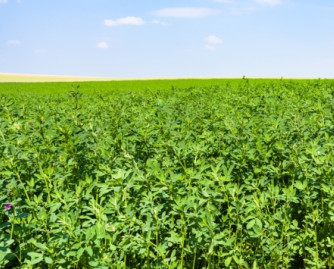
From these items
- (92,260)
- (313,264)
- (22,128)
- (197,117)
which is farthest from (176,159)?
(197,117)

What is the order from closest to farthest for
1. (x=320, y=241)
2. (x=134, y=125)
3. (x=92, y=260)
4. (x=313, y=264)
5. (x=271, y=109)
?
(x=92, y=260) < (x=313, y=264) < (x=320, y=241) < (x=134, y=125) < (x=271, y=109)

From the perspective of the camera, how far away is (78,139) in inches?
174

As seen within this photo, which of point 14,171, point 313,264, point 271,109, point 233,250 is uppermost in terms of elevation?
point 271,109

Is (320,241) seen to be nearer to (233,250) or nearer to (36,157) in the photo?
(233,250)

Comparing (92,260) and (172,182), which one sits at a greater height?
(172,182)

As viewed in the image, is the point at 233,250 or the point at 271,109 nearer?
the point at 233,250

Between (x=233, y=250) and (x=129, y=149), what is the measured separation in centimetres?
163

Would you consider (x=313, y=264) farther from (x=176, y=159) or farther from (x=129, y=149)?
(x=129, y=149)

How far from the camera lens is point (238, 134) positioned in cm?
488

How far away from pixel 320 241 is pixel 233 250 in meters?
1.18

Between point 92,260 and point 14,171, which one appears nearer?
point 92,260

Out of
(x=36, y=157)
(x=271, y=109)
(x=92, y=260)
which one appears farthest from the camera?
(x=271, y=109)

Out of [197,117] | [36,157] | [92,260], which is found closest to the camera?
[92,260]

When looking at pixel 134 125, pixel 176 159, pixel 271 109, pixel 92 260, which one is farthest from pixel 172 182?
pixel 271 109
